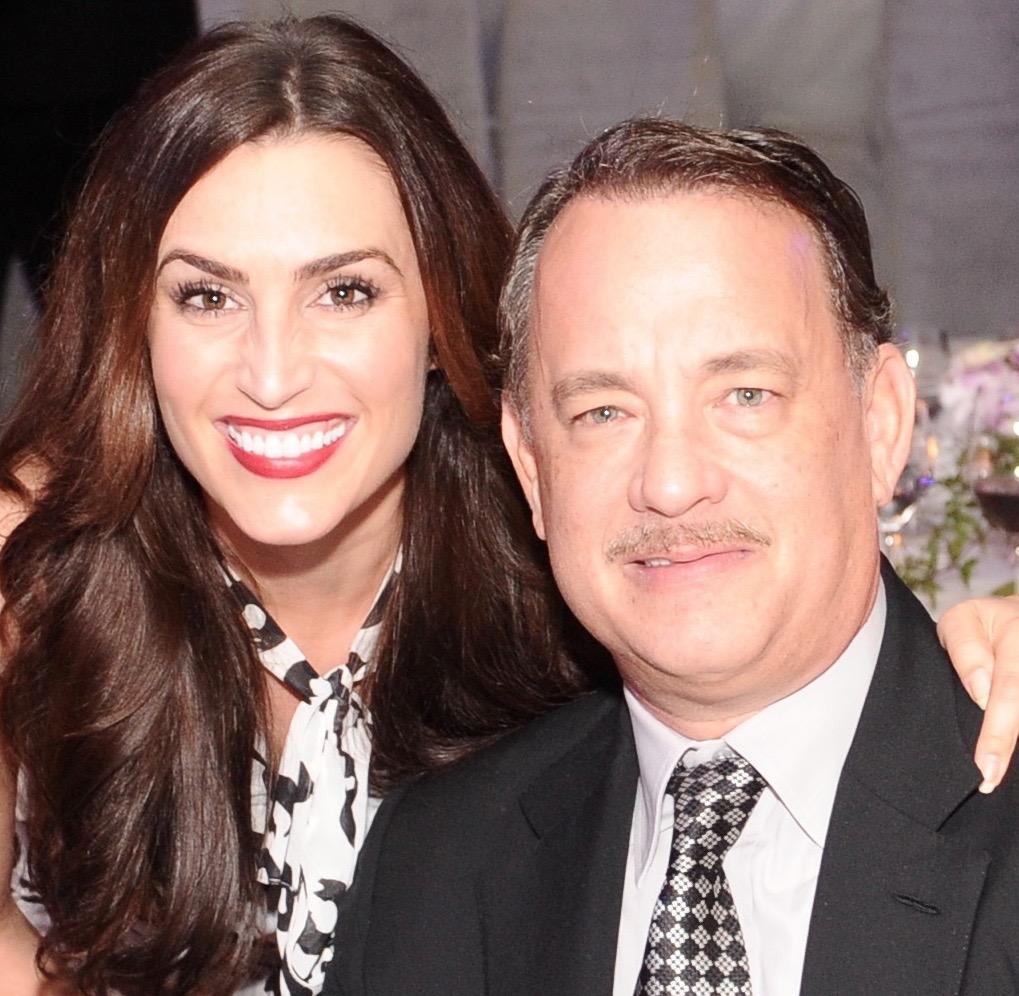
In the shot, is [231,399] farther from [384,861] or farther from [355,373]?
[384,861]

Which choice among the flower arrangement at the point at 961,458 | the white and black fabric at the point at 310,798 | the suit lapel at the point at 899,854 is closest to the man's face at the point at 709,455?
the suit lapel at the point at 899,854

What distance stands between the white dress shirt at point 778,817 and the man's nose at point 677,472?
29 cm

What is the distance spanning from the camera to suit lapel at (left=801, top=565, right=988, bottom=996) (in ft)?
6.28

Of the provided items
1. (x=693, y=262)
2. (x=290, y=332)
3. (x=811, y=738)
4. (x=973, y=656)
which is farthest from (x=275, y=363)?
(x=973, y=656)

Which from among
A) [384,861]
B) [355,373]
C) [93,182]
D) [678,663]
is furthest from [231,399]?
[678,663]

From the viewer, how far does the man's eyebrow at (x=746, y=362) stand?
205cm

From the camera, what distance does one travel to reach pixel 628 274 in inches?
82.5

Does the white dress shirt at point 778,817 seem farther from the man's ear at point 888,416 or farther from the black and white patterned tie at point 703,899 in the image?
the man's ear at point 888,416

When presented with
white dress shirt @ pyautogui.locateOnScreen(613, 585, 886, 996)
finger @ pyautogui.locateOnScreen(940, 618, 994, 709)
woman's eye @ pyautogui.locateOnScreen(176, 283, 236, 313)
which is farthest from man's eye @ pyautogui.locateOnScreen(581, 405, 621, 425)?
woman's eye @ pyautogui.locateOnScreen(176, 283, 236, 313)

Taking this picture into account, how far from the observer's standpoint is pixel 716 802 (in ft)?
6.93

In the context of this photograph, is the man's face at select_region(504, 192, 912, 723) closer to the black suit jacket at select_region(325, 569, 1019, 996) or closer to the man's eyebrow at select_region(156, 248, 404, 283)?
the black suit jacket at select_region(325, 569, 1019, 996)

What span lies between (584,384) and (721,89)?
A: 2.10 meters

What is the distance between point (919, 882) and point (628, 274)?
785mm

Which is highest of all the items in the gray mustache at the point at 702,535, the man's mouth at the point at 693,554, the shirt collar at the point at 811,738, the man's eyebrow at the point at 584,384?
the man's eyebrow at the point at 584,384
